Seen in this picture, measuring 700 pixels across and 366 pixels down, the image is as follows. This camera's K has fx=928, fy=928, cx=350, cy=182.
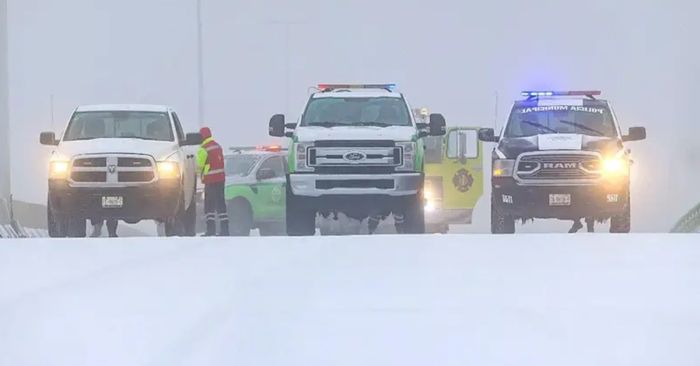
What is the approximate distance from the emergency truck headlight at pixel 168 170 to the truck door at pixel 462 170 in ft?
5.94

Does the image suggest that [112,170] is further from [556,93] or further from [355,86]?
[556,93]

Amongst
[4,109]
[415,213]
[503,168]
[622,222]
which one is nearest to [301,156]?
[415,213]

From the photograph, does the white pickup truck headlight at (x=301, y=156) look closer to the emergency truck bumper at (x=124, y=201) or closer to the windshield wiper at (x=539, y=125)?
the emergency truck bumper at (x=124, y=201)

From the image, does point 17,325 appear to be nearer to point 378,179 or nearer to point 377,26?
point 378,179

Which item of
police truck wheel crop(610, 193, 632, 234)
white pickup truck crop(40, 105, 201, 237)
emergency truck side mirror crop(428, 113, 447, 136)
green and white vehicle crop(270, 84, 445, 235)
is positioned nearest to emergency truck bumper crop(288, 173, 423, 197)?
green and white vehicle crop(270, 84, 445, 235)

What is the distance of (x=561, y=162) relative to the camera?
6.23 meters

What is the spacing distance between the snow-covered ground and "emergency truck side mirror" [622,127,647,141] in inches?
37.0

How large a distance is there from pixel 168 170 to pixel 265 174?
2.14 feet

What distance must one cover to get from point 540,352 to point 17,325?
6.47 feet

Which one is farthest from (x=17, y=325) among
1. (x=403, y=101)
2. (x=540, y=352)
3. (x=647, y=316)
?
(x=403, y=101)

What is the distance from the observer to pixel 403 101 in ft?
20.9

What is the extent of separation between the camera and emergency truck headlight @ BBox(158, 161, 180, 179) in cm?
621

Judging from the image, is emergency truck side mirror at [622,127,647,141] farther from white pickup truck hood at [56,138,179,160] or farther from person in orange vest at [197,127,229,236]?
white pickup truck hood at [56,138,179,160]

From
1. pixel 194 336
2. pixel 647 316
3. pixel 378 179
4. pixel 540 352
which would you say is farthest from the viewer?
pixel 378 179
